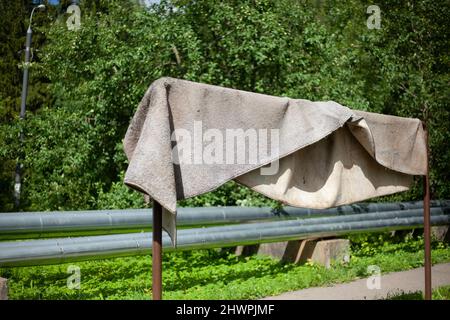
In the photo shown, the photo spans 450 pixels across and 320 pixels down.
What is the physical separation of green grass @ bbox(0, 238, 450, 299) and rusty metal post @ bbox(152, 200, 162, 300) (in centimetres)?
297

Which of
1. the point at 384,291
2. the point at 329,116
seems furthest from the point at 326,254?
the point at 329,116

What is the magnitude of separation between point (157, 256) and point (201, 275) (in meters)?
4.70

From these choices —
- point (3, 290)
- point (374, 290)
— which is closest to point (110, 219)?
point (3, 290)

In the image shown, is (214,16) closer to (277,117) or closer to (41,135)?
(41,135)

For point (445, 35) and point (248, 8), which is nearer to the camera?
point (248, 8)

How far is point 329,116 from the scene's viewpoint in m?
4.44

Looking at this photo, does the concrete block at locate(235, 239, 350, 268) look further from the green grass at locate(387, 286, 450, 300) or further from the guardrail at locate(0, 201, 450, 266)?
the green grass at locate(387, 286, 450, 300)

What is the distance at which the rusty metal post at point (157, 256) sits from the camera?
11.5 feet

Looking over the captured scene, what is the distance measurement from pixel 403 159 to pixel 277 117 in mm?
1846

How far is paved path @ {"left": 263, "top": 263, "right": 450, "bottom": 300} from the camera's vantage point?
263 inches

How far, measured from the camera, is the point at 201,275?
26.6 ft

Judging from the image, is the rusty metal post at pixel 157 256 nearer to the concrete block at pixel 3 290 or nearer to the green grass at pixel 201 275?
the concrete block at pixel 3 290

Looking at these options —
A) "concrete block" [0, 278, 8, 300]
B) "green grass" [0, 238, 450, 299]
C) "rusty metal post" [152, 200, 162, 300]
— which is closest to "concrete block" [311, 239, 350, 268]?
"green grass" [0, 238, 450, 299]

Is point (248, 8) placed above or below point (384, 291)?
Result: above
